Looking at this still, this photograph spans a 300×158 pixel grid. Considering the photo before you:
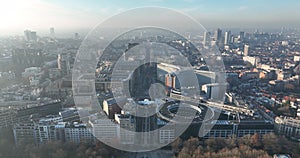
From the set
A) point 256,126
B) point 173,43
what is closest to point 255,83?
point 256,126

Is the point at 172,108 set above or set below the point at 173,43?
below

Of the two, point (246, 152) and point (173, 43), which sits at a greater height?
point (173, 43)

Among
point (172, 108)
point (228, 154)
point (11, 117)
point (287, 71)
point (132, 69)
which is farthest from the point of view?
point (287, 71)

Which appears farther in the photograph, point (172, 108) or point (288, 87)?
point (288, 87)

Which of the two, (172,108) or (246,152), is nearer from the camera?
(246,152)

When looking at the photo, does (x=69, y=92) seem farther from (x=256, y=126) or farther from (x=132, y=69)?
(x=256, y=126)

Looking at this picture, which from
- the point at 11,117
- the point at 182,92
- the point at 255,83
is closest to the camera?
the point at 11,117

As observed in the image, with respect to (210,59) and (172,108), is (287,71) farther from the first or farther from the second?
(172,108)

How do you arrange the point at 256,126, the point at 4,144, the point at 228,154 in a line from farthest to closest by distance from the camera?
1. the point at 256,126
2. the point at 4,144
3. the point at 228,154

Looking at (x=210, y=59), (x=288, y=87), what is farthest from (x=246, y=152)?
(x=210, y=59)
